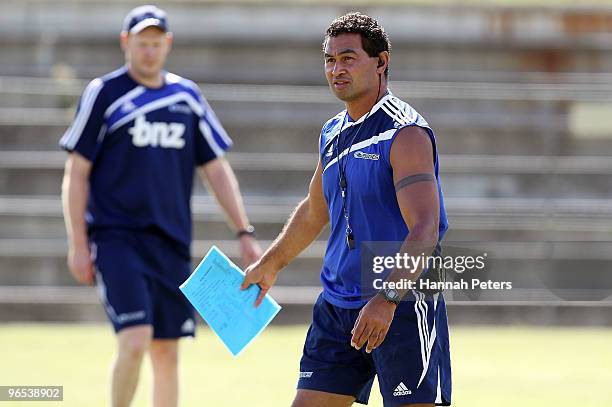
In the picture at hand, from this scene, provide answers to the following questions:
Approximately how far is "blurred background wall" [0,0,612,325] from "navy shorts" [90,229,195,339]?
5748 millimetres

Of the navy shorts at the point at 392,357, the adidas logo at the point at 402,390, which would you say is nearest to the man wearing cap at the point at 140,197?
the navy shorts at the point at 392,357

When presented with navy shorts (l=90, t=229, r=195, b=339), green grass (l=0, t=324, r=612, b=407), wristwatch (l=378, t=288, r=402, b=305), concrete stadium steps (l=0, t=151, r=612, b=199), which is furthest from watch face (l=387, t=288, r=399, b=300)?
concrete stadium steps (l=0, t=151, r=612, b=199)

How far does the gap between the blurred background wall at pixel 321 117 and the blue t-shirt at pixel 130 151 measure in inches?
231

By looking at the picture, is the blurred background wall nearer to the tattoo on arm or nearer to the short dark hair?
the short dark hair

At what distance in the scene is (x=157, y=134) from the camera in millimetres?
6973

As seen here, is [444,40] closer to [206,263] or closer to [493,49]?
[493,49]

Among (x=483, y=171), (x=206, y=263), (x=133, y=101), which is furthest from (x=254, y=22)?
(x=206, y=263)

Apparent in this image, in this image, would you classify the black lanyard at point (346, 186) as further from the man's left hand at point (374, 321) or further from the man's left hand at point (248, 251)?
the man's left hand at point (248, 251)

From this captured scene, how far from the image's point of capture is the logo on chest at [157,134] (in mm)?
6922

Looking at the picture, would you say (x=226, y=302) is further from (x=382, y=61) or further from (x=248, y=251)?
(x=248, y=251)

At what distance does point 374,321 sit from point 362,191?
0.59 meters

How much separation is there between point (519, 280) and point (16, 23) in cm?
699

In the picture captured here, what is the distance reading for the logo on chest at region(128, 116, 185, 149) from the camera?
6.92 metres

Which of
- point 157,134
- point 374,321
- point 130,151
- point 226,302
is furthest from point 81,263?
point 374,321
